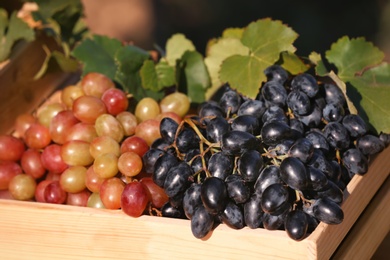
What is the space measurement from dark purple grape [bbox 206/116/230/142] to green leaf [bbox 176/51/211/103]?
1.31 ft

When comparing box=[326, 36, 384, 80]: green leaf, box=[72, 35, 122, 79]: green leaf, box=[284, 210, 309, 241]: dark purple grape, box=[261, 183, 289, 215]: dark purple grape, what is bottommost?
box=[72, 35, 122, 79]: green leaf

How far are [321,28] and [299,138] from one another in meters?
2.43

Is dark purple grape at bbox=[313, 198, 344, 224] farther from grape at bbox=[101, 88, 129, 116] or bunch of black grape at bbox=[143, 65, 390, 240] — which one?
grape at bbox=[101, 88, 129, 116]

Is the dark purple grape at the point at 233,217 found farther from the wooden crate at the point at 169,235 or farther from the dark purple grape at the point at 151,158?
the dark purple grape at the point at 151,158

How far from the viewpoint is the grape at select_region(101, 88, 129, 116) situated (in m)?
1.36

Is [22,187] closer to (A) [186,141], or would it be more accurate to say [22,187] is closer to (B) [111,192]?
(B) [111,192]

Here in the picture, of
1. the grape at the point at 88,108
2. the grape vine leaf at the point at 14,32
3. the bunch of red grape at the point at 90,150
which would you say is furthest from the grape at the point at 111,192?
the grape vine leaf at the point at 14,32

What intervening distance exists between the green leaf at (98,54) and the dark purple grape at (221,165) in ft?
1.91

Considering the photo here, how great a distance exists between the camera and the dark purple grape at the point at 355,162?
1.13 m

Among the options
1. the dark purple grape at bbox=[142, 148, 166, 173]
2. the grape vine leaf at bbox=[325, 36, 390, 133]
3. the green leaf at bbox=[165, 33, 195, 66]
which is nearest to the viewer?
the dark purple grape at bbox=[142, 148, 166, 173]

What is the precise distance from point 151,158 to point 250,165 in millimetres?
232

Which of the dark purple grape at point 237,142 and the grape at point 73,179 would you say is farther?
the grape at point 73,179

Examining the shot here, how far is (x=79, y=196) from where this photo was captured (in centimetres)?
126

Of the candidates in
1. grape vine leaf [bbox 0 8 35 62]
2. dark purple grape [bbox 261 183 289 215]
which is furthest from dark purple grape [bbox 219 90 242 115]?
grape vine leaf [bbox 0 8 35 62]
